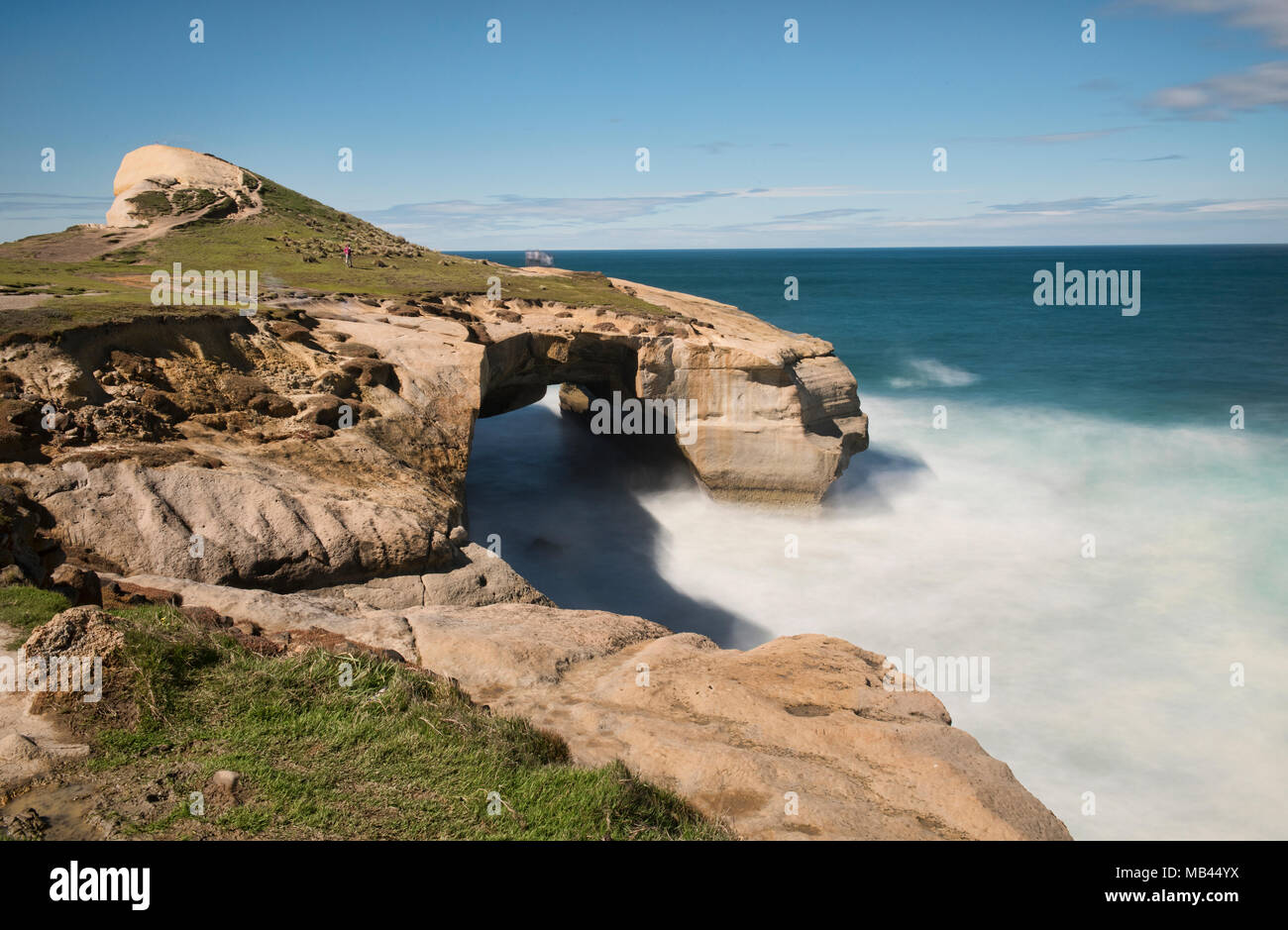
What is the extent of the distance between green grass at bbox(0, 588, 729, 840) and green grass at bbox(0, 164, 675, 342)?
10.9 meters

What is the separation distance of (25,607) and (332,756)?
3.73 meters

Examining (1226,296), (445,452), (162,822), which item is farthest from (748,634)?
(1226,296)

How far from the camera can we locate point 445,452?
15570mm

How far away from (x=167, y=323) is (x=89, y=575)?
7473 millimetres

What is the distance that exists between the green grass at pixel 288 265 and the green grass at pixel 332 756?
1085 centimetres

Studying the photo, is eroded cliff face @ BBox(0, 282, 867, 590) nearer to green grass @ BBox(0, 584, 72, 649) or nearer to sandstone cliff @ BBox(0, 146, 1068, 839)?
sandstone cliff @ BBox(0, 146, 1068, 839)

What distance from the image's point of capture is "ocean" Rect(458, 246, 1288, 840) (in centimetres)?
1488

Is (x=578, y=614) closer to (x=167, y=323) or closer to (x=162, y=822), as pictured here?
(x=162, y=822)

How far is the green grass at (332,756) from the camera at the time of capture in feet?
17.6
